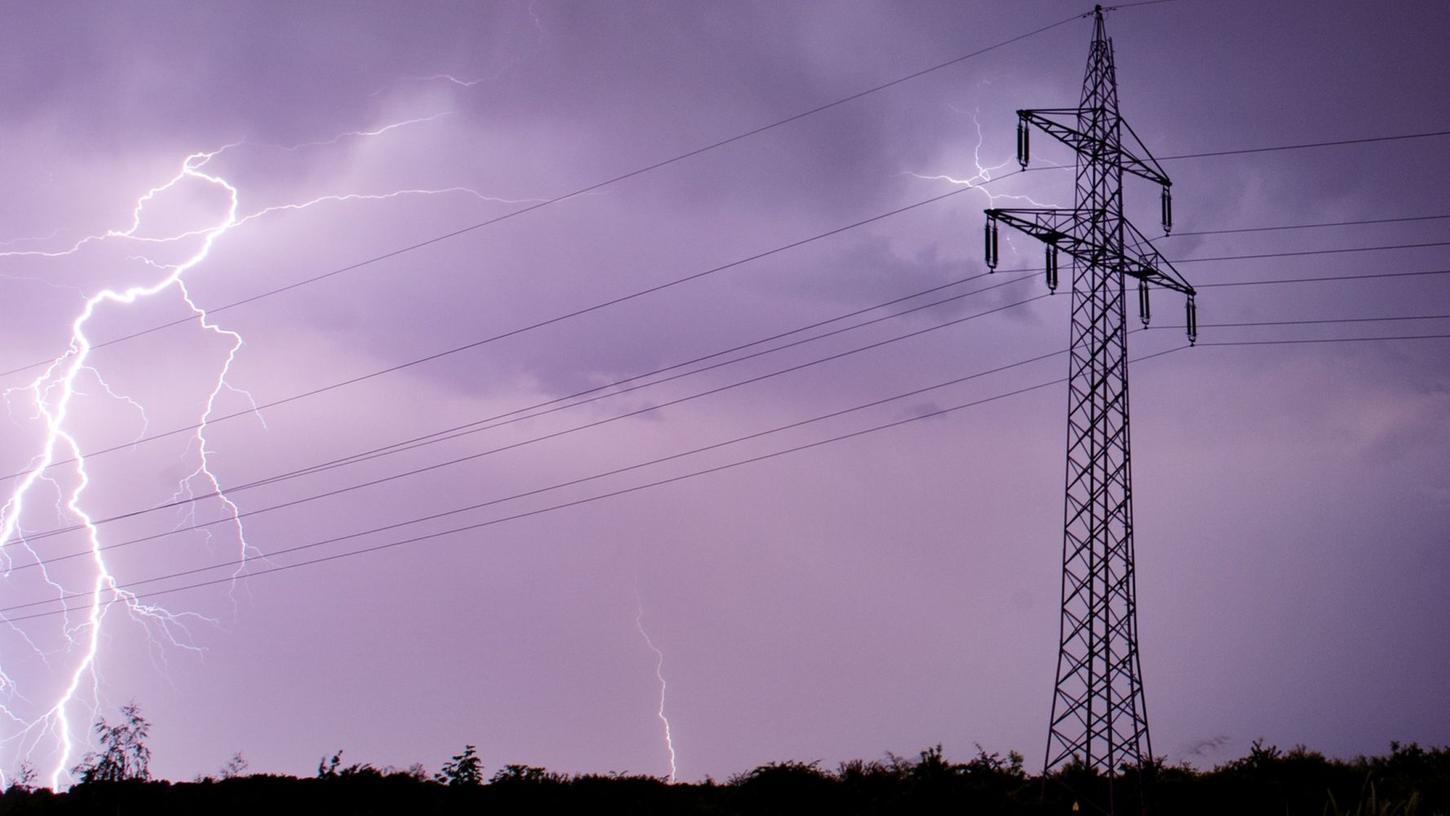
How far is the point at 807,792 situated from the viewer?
873 inches

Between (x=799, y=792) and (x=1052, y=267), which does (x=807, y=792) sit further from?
(x=1052, y=267)

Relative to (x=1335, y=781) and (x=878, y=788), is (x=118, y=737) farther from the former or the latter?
(x=1335, y=781)

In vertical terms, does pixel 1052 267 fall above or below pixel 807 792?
above

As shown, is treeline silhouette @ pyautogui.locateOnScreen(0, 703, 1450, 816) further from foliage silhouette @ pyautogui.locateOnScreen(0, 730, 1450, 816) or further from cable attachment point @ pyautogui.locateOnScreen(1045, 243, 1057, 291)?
cable attachment point @ pyautogui.locateOnScreen(1045, 243, 1057, 291)

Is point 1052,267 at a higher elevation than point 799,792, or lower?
higher

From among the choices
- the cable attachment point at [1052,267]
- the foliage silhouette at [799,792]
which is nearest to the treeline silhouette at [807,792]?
the foliage silhouette at [799,792]

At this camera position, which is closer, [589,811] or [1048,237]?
[589,811]

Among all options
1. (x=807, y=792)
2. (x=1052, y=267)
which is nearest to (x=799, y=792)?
(x=807, y=792)

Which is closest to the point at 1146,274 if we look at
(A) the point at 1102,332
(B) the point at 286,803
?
(A) the point at 1102,332

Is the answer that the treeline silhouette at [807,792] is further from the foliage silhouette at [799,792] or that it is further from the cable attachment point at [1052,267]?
the cable attachment point at [1052,267]

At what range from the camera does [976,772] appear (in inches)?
869

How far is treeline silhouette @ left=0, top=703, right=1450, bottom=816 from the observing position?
69.2 feet

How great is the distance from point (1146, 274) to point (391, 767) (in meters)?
17.1

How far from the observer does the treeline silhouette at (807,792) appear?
2109 centimetres
